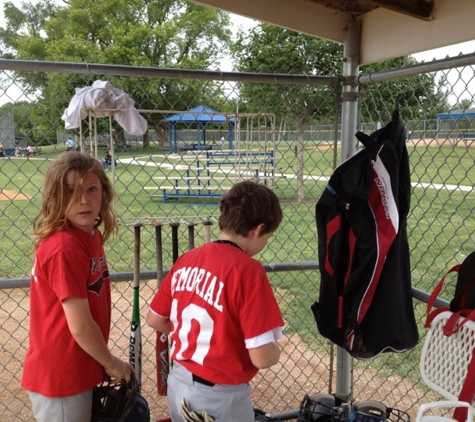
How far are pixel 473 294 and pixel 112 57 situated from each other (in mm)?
32498

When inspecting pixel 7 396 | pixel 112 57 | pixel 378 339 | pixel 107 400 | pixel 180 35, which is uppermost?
pixel 180 35

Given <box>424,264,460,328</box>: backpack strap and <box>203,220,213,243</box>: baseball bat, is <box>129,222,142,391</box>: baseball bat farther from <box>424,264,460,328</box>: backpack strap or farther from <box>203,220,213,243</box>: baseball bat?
<box>424,264,460,328</box>: backpack strap

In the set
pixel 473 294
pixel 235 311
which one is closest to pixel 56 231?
pixel 235 311

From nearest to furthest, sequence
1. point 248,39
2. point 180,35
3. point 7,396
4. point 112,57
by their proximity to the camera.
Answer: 1. point 7,396
2. point 248,39
3. point 112,57
4. point 180,35

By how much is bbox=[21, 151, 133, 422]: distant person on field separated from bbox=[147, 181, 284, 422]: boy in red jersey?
1.07ft

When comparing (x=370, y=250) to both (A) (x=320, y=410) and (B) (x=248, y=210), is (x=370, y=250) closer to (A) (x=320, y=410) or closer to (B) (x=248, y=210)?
(B) (x=248, y=210)

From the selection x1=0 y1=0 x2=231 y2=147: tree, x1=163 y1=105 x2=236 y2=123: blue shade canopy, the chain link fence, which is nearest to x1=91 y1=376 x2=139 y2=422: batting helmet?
the chain link fence

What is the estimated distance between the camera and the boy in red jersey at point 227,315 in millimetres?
1812

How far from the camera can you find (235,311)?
185 cm

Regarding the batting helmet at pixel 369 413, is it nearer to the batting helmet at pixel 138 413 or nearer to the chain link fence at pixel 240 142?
the chain link fence at pixel 240 142

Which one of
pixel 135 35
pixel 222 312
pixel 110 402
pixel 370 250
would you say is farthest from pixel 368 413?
pixel 135 35

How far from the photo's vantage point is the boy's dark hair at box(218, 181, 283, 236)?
1.97 meters

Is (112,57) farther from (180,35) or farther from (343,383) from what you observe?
(343,383)

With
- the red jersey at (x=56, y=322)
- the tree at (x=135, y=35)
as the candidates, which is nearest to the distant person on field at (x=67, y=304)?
the red jersey at (x=56, y=322)
